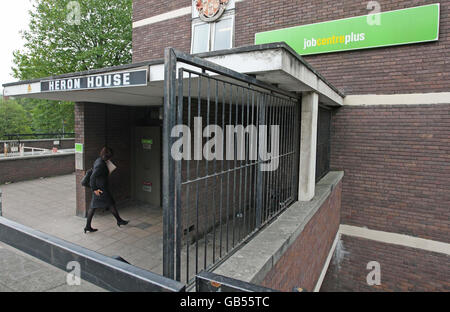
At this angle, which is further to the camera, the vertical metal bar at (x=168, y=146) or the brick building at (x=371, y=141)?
the brick building at (x=371, y=141)

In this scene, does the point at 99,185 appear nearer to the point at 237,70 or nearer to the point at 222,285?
the point at 237,70

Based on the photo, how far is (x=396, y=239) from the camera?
683 cm

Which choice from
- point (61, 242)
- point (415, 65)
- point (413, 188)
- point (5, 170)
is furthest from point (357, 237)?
point (5, 170)

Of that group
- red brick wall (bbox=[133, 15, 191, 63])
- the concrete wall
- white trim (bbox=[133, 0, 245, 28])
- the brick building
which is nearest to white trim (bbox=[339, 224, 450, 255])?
the brick building

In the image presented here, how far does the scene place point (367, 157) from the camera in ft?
23.2

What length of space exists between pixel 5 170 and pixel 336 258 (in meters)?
11.5

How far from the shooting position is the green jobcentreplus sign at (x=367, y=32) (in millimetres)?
6191

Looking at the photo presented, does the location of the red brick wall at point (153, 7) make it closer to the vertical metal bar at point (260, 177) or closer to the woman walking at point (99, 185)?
the woman walking at point (99, 185)

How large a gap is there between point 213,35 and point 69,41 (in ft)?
40.6

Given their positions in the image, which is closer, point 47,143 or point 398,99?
point 398,99

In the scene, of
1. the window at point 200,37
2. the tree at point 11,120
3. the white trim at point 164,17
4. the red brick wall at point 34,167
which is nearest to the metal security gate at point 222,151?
the window at point 200,37

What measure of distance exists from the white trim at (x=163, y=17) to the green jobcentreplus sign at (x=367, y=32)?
3.28 meters

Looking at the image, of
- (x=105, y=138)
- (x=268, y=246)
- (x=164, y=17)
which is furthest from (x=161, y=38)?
(x=268, y=246)

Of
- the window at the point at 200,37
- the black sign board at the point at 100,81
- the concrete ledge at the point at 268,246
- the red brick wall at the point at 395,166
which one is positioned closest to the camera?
the concrete ledge at the point at 268,246
